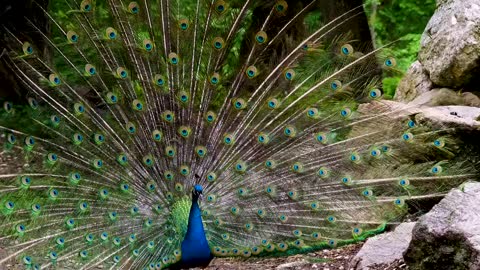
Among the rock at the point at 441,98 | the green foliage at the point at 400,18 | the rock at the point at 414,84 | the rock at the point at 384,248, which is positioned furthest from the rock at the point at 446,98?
the green foliage at the point at 400,18

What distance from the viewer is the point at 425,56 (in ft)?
21.2

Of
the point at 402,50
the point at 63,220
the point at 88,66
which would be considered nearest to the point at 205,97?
the point at 88,66

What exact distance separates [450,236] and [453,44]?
2.93 metres

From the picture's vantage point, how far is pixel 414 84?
259 inches

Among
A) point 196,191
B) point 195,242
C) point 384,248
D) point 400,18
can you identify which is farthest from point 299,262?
point 400,18

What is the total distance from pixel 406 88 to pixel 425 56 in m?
0.39

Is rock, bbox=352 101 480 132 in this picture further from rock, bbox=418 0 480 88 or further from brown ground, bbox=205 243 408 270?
brown ground, bbox=205 243 408 270

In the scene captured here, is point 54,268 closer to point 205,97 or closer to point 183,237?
point 183,237

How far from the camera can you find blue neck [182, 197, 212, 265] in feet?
15.3

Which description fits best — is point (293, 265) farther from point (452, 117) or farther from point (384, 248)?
point (452, 117)

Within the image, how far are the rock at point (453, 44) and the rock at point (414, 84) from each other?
80 millimetres

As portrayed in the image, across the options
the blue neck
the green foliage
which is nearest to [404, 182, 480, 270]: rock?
the blue neck

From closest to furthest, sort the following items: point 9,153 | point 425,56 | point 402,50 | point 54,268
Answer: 1. point 54,268
2. point 9,153
3. point 425,56
4. point 402,50

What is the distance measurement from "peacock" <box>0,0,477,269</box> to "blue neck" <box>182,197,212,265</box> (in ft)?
0.04
